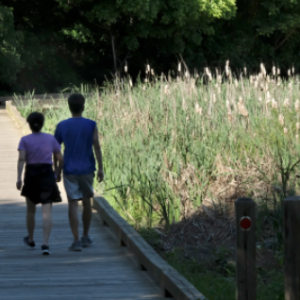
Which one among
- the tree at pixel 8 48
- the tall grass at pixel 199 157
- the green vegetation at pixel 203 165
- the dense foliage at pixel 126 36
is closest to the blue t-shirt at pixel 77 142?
the tall grass at pixel 199 157

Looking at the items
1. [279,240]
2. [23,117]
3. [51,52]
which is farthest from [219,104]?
[51,52]

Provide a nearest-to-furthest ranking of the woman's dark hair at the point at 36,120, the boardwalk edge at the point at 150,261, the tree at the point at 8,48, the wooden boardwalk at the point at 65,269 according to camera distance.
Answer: the boardwalk edge at the point at 150,261 < the wooden boardwalk at the point at 65,269 < the woman's dark hair at the point at 36,120 < the tree at the point at 8,48

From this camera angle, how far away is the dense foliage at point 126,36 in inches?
1217

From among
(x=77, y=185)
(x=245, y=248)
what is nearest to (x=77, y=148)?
(x=77, y=185)

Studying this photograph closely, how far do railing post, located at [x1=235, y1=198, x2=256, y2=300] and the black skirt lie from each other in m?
3.03

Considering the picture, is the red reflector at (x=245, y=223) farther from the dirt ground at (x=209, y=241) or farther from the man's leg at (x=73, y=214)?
the man's leg at (x=73, y=214)

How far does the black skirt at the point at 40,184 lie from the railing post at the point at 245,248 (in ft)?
9.94

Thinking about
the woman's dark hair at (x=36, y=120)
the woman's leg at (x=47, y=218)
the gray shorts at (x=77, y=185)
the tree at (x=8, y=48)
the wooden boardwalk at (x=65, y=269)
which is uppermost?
the tree at (x=8, y=48)

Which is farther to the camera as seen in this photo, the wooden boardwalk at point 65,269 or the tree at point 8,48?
the tree at point 8,48

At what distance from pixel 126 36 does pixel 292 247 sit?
30770mm

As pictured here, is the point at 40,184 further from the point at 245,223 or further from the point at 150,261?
the point at 245,223

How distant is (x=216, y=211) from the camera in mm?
7523

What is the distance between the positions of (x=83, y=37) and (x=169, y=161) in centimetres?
2703

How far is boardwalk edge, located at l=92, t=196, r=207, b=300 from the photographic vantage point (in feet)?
16.4
